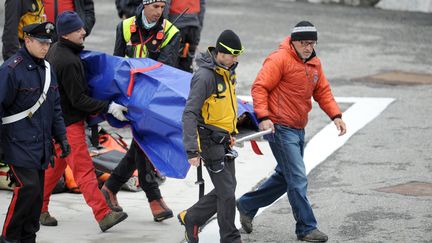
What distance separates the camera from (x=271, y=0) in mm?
25109

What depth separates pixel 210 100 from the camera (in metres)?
8.15

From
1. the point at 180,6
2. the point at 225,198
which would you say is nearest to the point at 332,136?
the point at 180,6

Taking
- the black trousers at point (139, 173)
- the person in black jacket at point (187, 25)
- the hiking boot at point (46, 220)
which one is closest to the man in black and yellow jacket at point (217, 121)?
the black trousers at point (139, 173)

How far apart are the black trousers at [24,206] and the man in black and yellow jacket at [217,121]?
1.12m

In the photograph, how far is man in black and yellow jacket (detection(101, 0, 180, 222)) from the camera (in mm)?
9352

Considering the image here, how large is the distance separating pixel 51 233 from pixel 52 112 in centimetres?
138

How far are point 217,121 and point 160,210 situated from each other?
1443 millimetres

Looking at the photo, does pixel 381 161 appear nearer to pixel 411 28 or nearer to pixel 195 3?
pixel 195 3

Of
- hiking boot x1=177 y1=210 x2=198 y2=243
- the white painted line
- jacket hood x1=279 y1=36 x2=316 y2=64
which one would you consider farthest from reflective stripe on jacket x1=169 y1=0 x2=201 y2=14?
hiking boot x1=177 y1=210 x2=198 y2=243

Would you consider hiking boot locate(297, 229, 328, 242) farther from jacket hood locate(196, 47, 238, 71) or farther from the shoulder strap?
the shoulder strap

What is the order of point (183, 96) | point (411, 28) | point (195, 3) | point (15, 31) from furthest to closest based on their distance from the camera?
point (411, 28) → point (195, 3) → point (15, 31) → point (183, 96)

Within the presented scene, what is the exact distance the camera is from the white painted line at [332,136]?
30.5ft

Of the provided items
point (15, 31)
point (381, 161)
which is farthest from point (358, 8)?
point (15, 31)

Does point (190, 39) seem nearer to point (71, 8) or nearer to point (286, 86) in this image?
point (71, 8)
